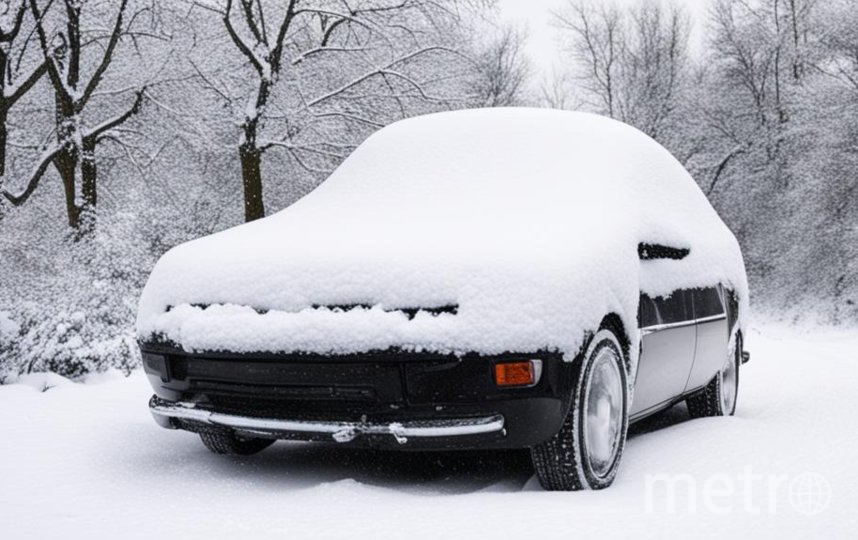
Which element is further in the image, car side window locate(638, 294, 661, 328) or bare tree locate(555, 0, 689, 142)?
bare tree locate(555, 0, 689, 142)

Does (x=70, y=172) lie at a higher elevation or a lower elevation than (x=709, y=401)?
higher

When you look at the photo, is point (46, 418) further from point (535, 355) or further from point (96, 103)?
point (96, 103)

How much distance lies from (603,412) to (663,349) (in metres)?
0.75

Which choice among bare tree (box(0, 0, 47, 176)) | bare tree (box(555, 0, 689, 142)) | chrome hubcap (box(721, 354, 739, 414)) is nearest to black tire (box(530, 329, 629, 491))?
chrome hubcap (box(721, 354, 739, 414))

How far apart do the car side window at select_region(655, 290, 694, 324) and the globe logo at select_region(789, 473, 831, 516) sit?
88cm

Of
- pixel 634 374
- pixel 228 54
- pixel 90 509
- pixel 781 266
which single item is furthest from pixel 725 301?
pixel 781 266

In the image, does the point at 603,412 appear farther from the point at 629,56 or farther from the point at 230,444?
the point at 629,56

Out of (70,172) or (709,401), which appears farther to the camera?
(70,172)

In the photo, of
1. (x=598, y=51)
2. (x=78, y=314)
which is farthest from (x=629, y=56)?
(x=78, y=314)

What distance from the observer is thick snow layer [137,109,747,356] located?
10.4 feet

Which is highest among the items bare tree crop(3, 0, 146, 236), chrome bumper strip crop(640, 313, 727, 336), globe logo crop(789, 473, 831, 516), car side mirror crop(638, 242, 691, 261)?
bare tree crop(3, 0, 146, 236)

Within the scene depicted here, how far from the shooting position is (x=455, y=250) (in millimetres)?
3293

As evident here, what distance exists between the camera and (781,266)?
24.9 m

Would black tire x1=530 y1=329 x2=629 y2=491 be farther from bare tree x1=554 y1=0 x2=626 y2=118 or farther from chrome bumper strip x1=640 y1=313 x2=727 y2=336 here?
bare tree x1=554 y1=0 x2=626 y2=118
